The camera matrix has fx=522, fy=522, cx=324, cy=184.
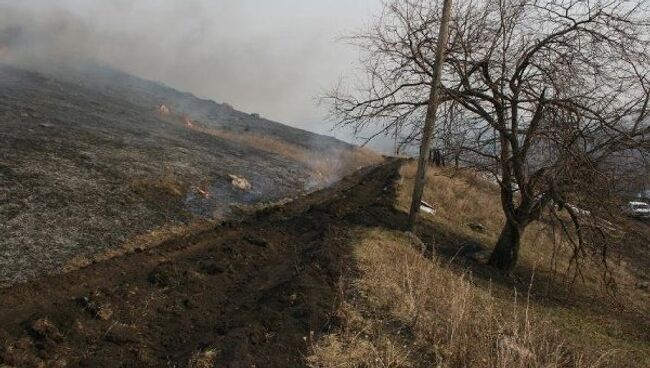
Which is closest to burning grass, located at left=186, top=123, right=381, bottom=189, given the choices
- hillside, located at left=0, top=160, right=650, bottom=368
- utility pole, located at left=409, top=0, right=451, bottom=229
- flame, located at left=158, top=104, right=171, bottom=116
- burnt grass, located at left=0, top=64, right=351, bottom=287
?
burnt grass, located at left=0, top=64, right=351, bottom=287

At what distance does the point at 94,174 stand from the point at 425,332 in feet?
33.1

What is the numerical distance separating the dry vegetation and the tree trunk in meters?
0.40

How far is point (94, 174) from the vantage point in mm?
13500

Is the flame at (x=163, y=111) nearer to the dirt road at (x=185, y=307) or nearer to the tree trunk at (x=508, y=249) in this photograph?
the dirt road at (x=185, y=307)

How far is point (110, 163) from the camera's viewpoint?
1486 centimetres


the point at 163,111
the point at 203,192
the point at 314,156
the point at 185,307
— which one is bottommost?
the point at 185,307

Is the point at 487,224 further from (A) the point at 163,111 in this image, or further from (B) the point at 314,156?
(A) the point at 163,111

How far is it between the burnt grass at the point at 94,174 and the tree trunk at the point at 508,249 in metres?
7.14

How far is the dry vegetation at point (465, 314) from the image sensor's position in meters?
6.04

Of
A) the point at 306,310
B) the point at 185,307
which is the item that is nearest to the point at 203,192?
the point at 185,307

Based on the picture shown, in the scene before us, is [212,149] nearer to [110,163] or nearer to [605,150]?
[110,163]

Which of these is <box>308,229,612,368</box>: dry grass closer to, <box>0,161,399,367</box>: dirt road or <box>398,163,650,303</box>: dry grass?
<box>0,161,399,367</box>: dirt road

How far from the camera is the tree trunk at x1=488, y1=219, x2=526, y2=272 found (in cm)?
1280

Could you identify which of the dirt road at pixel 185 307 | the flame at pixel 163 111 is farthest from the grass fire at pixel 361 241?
the flame at pixel 163 111
